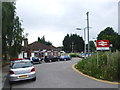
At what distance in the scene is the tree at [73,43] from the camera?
87812mm

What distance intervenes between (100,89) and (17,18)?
13.1m

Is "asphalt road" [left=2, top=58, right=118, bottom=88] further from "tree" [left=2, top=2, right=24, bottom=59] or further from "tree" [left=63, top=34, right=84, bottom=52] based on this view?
"tree" [left=63, top=34, right=84, bottom=52]

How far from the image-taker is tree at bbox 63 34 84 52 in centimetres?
8781

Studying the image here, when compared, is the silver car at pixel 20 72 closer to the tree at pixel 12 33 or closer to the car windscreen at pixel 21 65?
the car windscreen at pixel 21 65

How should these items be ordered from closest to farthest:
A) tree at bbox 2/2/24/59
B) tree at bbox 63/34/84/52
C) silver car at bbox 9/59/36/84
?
silver car at bbox 9/59/36/84 < tree at bbox 2/2/24/59 < tree at bbox 63/34/84/52

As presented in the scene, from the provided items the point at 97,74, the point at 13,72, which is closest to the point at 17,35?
the point at 13,72

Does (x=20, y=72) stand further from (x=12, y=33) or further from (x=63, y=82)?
(x=12, y=33)

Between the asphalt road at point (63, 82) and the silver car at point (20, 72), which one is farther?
the silver car at point (20, 72)

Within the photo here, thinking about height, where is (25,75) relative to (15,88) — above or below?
above

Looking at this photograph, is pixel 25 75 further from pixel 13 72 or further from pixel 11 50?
pixel 11 50

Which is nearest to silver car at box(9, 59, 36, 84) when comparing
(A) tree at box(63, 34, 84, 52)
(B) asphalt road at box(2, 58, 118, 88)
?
(B) asphalt road at box(2, 58, 118, 88)

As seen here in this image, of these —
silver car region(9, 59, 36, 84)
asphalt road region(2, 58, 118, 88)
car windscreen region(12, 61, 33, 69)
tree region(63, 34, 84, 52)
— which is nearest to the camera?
asphalt road region(2, 58, 118, 88)

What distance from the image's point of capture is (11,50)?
1747 centimetres

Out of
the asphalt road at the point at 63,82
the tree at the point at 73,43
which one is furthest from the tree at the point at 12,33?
the tree at the point at 73,43
